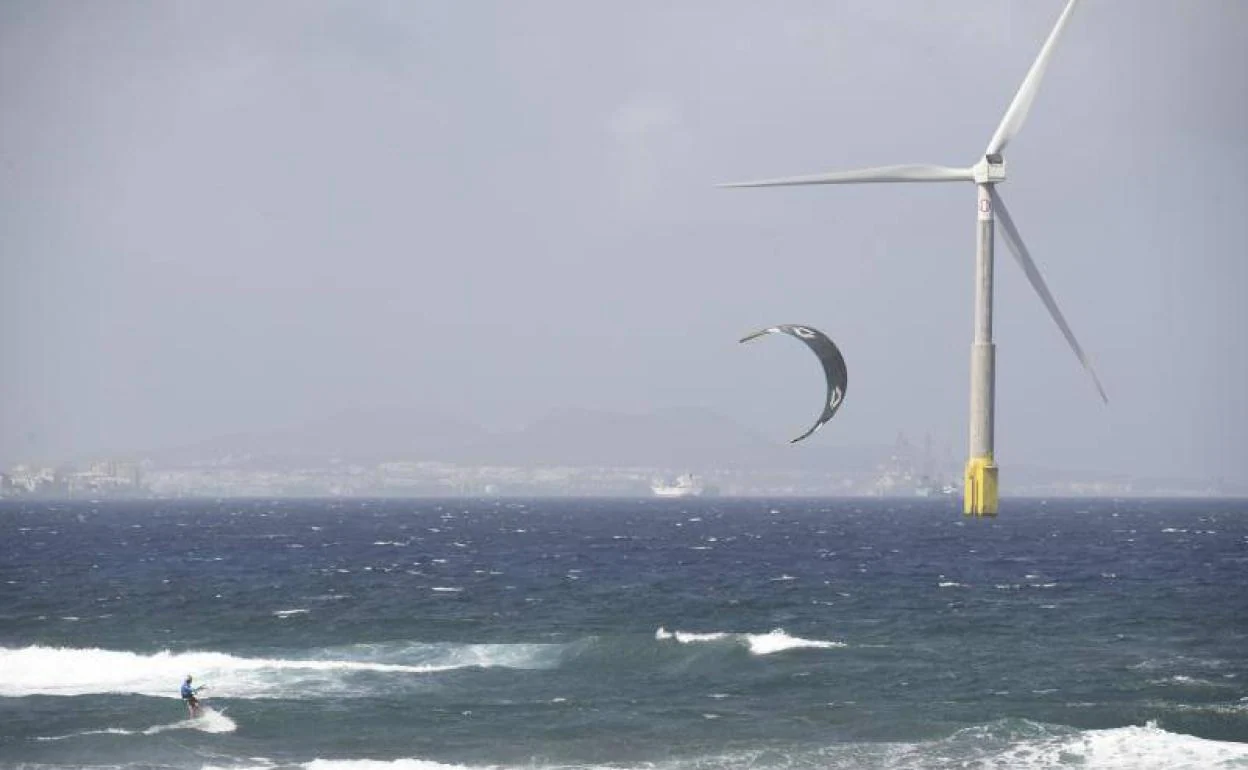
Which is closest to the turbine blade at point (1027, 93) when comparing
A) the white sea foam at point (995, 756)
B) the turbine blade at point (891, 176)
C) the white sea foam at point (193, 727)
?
the turbine blade at point (891, 176)

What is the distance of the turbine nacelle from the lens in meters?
14.9

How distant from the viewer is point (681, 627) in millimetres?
97188

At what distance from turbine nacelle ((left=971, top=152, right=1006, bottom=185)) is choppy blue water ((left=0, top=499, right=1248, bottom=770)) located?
43.1m

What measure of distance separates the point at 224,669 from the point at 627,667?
20.3 meters

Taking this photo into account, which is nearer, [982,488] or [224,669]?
[982,488]

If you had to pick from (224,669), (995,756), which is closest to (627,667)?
(224,669)

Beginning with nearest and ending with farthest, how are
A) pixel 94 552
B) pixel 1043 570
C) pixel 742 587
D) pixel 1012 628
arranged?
pixel 1012 628 < pixel 742 587 < pixel 1043 570 < pixel 94 552

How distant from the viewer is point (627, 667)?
265ft

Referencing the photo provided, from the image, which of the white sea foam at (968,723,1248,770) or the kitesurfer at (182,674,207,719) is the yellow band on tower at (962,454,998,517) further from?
the kitesurfer at (182,674,207,719)

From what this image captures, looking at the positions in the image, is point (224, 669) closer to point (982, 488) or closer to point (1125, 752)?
point (1125, 752)

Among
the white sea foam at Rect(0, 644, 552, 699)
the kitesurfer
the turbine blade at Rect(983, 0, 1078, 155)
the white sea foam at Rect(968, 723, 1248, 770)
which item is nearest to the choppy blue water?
the white sea foam at Rect(968, 723, 1248, 770)

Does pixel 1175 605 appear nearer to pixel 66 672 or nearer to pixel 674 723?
pixel 674 723

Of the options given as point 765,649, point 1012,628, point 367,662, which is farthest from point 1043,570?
point 367,662

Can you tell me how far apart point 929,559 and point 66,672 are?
104 metres
